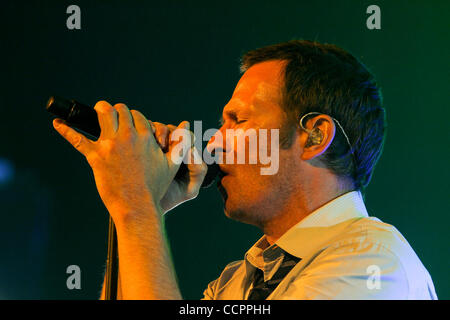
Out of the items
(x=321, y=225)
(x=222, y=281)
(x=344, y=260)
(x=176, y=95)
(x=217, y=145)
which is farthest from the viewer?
(x=176, y=95)

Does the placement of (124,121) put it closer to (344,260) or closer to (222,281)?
(344,260)

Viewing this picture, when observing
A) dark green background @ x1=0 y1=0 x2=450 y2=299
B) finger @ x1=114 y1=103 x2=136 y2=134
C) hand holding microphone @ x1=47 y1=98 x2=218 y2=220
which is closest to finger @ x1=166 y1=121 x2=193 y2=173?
hand holding microphone @ x1=47 y1=98 x2=218 y2=220

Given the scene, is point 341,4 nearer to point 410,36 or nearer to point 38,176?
point 410,36

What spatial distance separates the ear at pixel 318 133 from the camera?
128 centimetres

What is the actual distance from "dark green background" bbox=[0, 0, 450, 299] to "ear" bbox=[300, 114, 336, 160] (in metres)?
1.05

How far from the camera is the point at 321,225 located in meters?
1.22

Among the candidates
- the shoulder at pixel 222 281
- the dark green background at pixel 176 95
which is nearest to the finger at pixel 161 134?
the shoulder at pixel 222 281

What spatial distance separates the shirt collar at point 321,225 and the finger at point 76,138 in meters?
0.54

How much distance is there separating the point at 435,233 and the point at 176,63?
1530mm

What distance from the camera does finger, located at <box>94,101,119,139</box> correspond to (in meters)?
1.02

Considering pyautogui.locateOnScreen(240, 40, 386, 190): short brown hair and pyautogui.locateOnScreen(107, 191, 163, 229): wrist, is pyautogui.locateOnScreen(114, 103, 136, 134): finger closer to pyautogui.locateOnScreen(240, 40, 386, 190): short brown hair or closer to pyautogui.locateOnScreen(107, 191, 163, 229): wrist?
pyautogui.locateOnScreen(107, 191, 163, 229): wrist

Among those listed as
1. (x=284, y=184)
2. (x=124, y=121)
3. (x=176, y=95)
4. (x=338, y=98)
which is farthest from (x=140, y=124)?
(x=176, y=95)

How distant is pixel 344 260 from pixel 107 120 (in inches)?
22.4

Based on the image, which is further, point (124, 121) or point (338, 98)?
point (338, 98)
